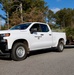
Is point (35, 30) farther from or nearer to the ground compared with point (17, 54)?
farther from the ground

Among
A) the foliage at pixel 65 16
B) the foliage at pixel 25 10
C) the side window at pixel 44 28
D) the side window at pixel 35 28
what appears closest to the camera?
the side window at pixel 35 28

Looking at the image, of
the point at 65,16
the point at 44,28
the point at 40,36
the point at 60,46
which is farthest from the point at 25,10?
the point at 65,16

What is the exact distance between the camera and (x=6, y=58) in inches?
425

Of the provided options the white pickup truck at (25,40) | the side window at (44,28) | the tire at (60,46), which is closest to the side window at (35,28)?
the white pickup truck at (25,40)

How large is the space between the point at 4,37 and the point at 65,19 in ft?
246

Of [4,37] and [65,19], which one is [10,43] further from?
[65,19]

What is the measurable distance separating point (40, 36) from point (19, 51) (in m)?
1.80

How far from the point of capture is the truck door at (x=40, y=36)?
10.8 meters

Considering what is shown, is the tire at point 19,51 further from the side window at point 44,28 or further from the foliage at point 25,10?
the foliage at point 25,10

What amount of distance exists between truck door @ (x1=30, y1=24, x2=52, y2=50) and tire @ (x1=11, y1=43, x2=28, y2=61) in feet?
2.35

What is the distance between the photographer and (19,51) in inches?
390

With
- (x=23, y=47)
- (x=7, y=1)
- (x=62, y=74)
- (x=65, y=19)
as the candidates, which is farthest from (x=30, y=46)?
(x=65, y=19)

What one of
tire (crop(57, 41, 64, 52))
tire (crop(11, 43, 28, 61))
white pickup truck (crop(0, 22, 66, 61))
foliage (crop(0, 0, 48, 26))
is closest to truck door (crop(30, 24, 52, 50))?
white pickup truck (crop(0, 22, 66, 61))

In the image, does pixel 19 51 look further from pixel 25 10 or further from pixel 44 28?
pixel 25 10
